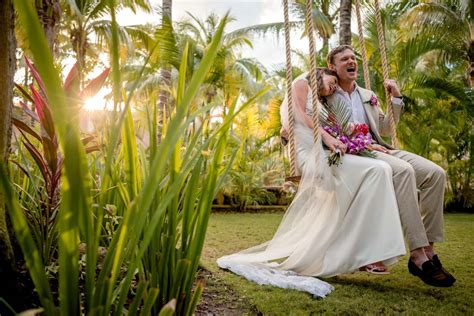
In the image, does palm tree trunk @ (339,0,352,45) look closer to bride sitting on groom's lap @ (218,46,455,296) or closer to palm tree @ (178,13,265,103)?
bride sitting on groom's lap @ (218,46,455,296)

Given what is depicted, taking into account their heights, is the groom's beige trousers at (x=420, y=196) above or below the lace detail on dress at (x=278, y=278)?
above

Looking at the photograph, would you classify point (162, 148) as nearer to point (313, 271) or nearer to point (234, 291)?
point (234, 291)

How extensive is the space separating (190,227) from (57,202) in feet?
2.66

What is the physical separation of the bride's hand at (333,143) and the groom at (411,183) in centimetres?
26

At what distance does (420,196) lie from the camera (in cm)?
252

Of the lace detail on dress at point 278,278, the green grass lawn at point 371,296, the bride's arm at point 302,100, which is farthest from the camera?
the bride's arm at point 302,100

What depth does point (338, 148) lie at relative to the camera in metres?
2.53

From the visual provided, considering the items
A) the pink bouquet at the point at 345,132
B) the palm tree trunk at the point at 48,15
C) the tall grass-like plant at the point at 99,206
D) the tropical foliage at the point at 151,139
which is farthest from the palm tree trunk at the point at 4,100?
the palm tree trunk at the point at 48,15

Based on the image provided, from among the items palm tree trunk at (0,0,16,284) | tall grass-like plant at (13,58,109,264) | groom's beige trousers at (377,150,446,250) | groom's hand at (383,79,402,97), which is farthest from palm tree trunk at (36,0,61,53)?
groom's beige trousers at (377,150,446,250)

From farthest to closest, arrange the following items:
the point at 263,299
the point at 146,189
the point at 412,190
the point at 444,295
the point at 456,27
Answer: the point at 456,27 < the point at 412,190 < the point at 444,295 < the point at 263,299 < the point at 146,189

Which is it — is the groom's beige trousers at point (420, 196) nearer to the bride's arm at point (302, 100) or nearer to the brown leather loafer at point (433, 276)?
the brown leather loafer at point (433, 276)

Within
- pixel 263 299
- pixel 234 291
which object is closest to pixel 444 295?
pixel 263 299

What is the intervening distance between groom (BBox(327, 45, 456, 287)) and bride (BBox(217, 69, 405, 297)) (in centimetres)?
11

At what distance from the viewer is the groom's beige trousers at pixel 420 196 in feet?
7.42
